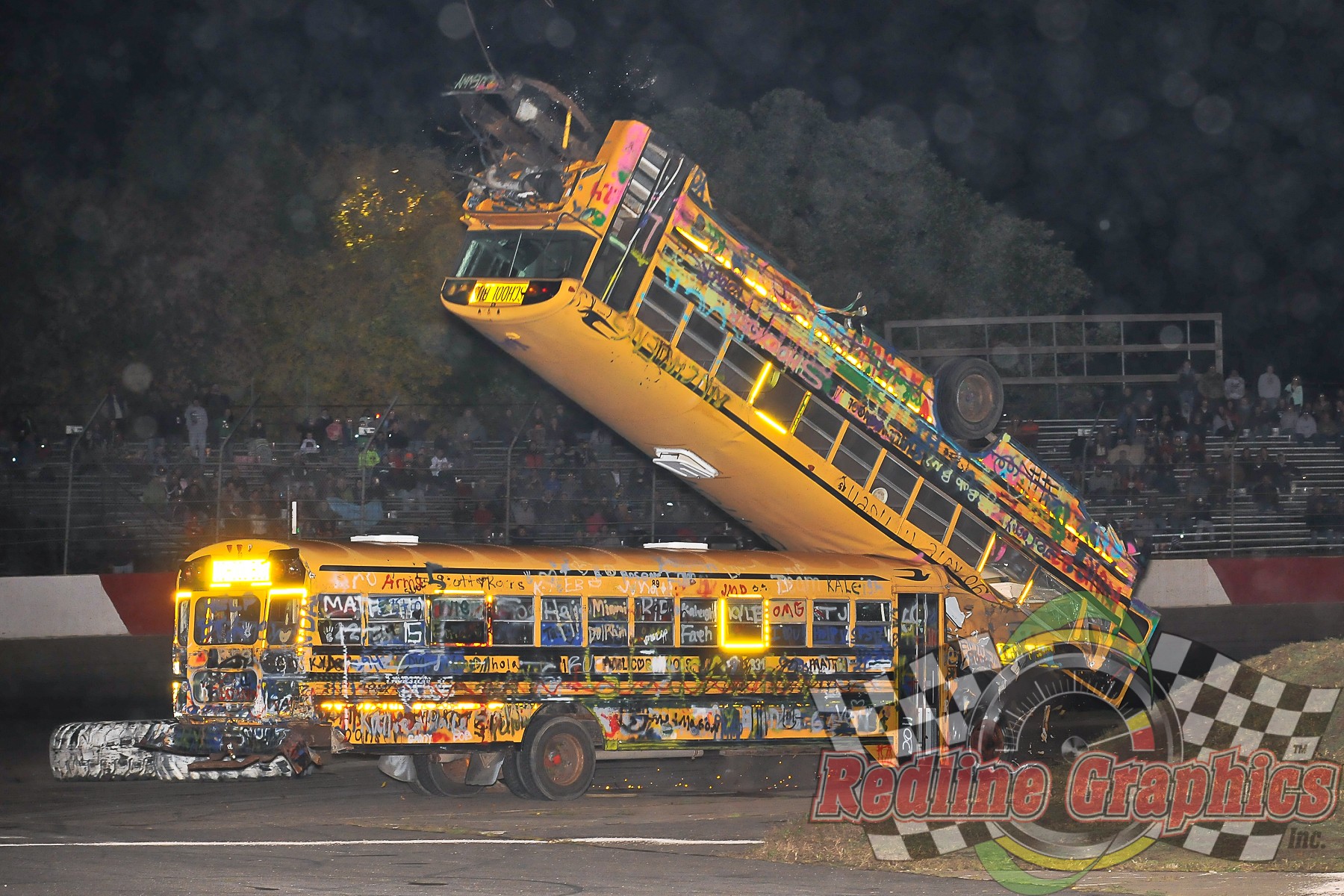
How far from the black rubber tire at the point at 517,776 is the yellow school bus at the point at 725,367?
2788 millimetres

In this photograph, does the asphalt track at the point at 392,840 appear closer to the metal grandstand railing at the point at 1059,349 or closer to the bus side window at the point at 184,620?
the bus side window at the point at 184,620

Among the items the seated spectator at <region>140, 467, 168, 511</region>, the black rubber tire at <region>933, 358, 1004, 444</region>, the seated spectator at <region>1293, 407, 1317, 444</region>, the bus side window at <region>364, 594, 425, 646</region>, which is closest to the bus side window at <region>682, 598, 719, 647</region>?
the bus side window at <region>364, 594, 425, 646</region>

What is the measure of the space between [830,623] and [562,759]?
2757 millimetres

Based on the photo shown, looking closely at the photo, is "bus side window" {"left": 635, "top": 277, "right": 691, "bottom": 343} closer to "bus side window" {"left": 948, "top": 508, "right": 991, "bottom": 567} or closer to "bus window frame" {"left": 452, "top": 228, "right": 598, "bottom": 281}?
"bus window frame" {"left": 452, "top": 228, "right": 598, "bottom": 281}

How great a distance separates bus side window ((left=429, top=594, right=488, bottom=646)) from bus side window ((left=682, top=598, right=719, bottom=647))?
189cm

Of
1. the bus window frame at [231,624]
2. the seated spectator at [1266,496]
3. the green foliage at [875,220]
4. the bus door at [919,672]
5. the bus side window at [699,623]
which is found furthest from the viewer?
the green foliage at [875,220]

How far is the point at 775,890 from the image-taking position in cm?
947

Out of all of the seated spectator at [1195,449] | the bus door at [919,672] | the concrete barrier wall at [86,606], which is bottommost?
the bus door at [919,672]

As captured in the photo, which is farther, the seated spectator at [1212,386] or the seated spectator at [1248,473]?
the seated spectator at [1212,386]

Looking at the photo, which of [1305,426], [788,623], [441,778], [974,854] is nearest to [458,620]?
[441,778]

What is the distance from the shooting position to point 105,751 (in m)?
13.8

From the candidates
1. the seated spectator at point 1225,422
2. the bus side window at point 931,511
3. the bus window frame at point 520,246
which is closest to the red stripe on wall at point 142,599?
the bus window frame at point 520,246

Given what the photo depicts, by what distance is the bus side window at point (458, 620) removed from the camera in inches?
519

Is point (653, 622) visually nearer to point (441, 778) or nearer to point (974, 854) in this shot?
point (441, 778)
